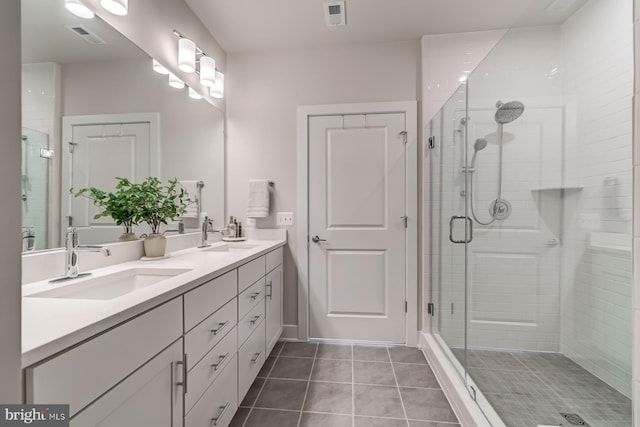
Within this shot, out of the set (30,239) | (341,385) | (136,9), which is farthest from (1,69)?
(341,385)

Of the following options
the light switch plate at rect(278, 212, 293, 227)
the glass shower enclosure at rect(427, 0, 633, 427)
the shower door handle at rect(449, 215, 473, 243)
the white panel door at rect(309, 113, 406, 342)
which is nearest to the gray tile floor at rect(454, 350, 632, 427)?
the glass shower enclosure at rect(427, 0, 633, 427)

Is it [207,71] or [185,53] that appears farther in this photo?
[207,71]

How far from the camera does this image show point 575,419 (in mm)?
1201

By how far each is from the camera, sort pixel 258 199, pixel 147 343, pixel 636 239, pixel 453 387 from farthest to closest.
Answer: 1. pixel 258 199
2. pixel 453 387
3. pixel 147 343
4. pixel 636 239

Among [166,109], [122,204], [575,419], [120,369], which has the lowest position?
[575,419]

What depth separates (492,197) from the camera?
1656 mm

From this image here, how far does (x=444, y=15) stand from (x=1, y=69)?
8.25 feet

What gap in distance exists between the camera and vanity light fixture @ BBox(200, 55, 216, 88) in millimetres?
2164

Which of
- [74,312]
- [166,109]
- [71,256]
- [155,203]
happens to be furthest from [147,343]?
[166,109]

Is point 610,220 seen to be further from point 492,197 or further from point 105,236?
point 105,236

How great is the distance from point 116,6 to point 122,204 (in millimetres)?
948

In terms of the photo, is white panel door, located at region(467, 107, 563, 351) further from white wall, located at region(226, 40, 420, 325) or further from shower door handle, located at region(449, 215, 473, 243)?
white wall, located at region(226, 40, 420, 325)

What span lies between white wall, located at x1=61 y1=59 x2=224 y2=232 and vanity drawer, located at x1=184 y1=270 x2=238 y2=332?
2.86ft

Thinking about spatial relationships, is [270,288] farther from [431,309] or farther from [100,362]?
[100,362]
